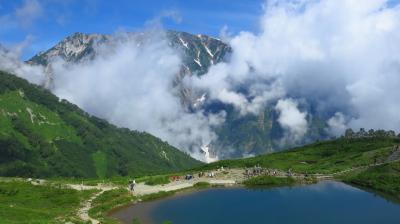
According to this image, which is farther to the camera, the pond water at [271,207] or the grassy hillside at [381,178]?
the grassy hillside at [381,178]

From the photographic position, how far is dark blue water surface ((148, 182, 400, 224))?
3920 inches

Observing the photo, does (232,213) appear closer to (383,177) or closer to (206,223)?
(206,223)

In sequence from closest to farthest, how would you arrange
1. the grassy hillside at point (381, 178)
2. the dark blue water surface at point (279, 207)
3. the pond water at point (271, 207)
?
the dark blue water surface at point (279, 207), the pond water at point (271, 207), the grassy hillside at point (381, 178)

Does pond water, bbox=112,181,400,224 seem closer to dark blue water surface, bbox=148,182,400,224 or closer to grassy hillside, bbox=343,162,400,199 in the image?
dark blue water surface, bbox=148,182,400,224

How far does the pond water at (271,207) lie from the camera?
99.7 meters

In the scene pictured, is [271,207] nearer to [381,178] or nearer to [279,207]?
[279,207]

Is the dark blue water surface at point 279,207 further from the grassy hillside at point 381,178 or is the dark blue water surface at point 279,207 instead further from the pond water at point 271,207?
the grassy hillside at point 381,178

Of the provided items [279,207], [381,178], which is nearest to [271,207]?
[279,207]

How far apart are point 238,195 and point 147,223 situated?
1457 inches

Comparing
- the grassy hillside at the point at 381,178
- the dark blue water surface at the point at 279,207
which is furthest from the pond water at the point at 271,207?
the grassy hillside at the point at 381,178

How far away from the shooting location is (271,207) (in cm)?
11250

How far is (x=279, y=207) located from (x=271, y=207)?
1871 millimetres

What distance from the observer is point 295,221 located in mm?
96562

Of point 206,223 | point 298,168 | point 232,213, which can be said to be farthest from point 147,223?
point 298,168
